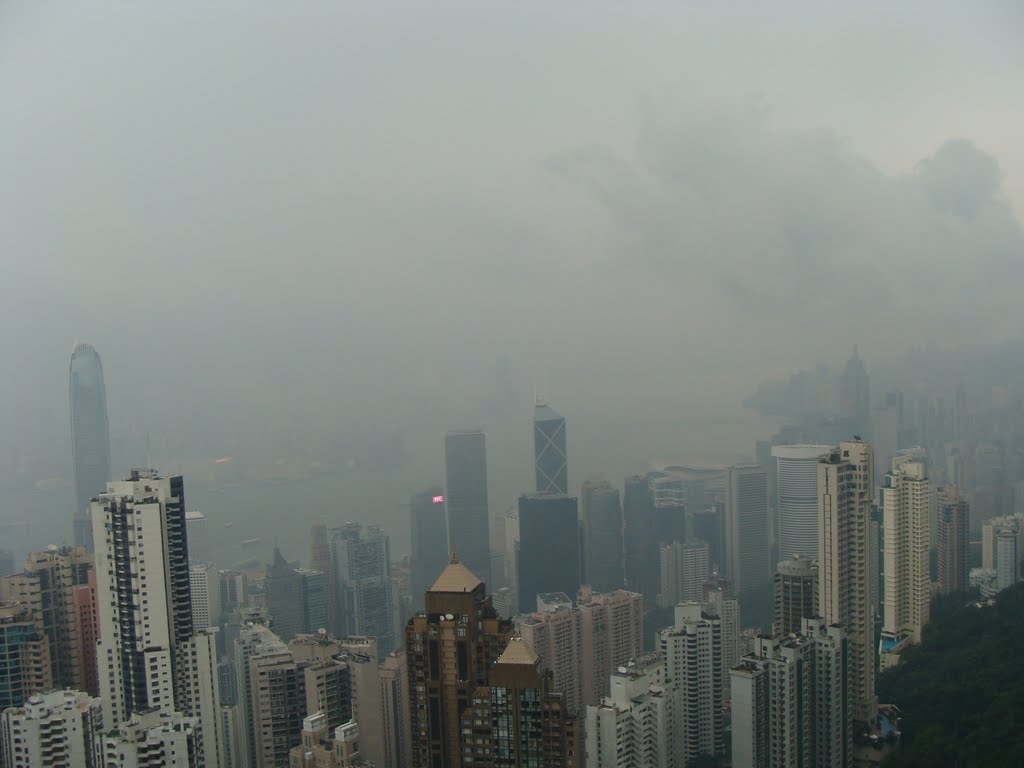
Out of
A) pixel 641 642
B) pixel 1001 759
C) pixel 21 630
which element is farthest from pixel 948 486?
pixel 21 630

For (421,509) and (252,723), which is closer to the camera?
(252,723)

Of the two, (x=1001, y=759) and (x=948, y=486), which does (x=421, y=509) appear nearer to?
(x=1001, y=759)

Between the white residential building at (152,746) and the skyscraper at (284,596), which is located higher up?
the white residential building at (152,746)

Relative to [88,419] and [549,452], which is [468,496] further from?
[88,419]

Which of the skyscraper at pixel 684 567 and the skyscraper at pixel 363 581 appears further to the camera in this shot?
the skyscraper at pixel 684 567

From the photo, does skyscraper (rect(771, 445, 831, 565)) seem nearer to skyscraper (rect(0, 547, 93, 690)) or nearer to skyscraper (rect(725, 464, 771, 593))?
skyscraper (rect(725, 464, 771, 593))

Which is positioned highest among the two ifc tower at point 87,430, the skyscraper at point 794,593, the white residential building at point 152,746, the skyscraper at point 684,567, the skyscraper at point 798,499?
the two ifc tower at point 87,430

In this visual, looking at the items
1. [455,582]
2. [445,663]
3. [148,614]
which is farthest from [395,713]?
[148,614]

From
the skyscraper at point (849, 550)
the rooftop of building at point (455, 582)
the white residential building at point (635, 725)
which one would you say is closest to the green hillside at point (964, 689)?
the skyscraper at point (849, 550)

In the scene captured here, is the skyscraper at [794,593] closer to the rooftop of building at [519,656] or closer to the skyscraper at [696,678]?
the skyscraper at [696,678]
